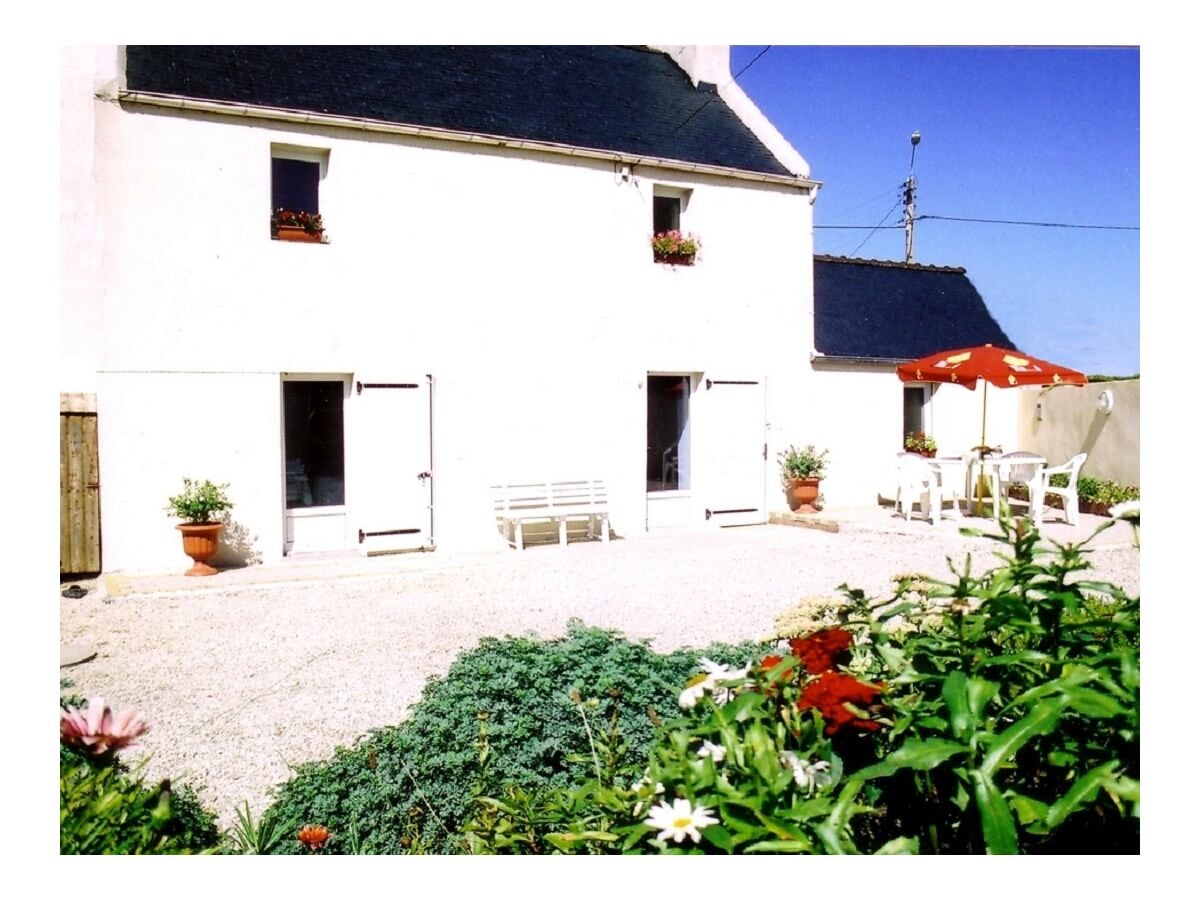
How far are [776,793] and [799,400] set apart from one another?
27.0 feet

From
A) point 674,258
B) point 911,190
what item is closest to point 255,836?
point 911,190

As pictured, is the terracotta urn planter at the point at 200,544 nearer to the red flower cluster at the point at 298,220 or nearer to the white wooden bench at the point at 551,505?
the white wooden bench at the point at 551,505

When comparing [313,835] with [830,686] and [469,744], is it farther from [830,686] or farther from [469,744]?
[830,686]

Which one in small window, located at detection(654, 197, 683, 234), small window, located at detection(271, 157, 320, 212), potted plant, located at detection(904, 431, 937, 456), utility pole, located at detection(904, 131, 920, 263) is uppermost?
small window, located at detection(654, 197, 683, 234)

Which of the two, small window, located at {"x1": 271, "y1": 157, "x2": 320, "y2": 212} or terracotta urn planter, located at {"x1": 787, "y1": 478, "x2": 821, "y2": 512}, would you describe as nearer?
small window, located at {"x1": 271, "y1": 157, "x2": 320, "y2": 212}

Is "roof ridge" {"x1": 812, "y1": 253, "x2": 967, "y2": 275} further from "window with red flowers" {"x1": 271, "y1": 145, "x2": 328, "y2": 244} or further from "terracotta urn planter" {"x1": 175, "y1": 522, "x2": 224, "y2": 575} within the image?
"terracotta urn planter" {"x1": 175, "y1": 522, "x2": 224, "y2": 575}

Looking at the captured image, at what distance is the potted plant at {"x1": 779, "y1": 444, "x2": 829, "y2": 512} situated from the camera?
948cm

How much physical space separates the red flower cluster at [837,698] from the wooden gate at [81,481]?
613cm

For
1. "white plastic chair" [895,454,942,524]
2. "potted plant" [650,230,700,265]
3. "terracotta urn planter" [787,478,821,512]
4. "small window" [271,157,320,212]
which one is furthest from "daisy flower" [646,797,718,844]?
"terracotta urn planter" [787,478,821,512]

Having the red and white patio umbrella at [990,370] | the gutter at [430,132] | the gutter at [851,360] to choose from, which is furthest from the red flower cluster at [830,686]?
the gutter at [851,360]

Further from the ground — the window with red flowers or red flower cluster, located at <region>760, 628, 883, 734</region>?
the window with red flowers

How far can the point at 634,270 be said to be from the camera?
8.77m

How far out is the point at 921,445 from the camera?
9.94 meters

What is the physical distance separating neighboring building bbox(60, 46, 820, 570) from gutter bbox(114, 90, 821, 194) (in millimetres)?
28
